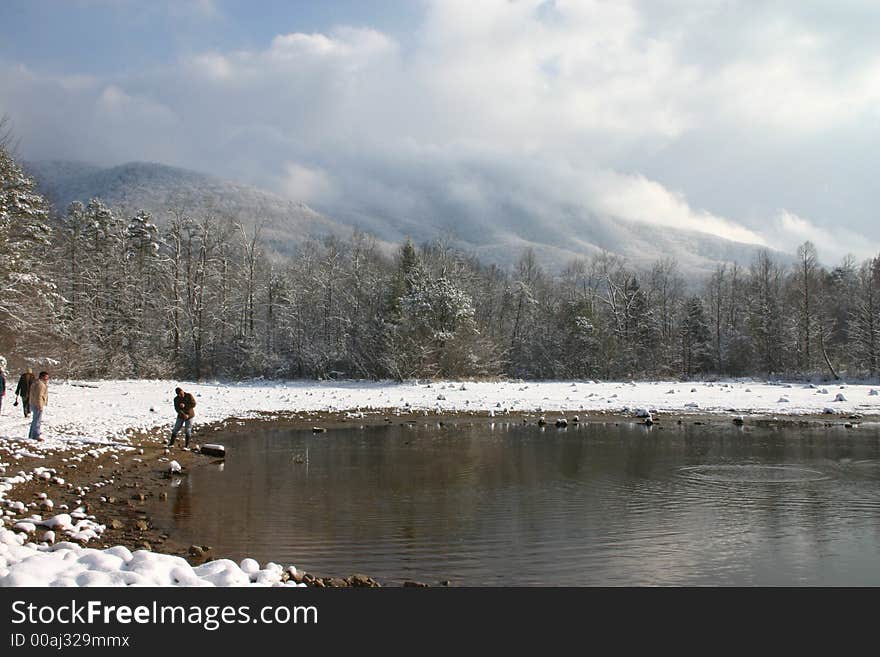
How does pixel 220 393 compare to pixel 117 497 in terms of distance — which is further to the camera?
pixel 220 393

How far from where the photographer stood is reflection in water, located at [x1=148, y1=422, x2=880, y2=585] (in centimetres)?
1035

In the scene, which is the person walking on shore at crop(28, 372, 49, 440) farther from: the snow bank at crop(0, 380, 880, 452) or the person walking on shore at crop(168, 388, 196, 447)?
the snow bank at crop(0, 380, 880, 452)

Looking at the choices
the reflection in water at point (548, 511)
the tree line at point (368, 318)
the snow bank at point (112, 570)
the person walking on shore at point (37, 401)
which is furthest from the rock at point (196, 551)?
the tree line at point (368, 318)

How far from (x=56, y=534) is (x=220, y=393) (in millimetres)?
32872

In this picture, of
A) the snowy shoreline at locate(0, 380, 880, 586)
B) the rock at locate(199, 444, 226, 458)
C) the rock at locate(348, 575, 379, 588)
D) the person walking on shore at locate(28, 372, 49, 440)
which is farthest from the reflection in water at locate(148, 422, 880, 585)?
the person walking on shore at locate(28, 372, 49, 440)

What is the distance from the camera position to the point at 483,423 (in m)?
32.4

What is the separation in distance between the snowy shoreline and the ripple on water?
43.5 ft

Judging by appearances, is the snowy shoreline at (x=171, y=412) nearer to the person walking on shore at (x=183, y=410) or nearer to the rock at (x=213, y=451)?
the person walking on shore at (x=183, y=410)

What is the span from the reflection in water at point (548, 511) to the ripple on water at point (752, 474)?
5 cm

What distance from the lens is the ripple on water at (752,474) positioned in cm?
1769

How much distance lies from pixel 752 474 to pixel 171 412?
898 inches
